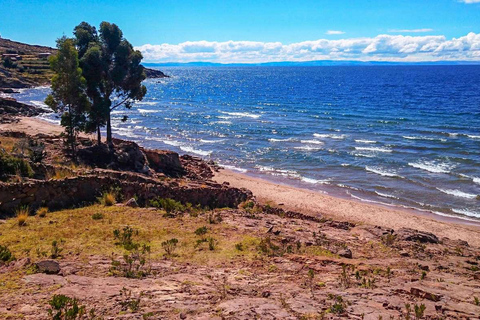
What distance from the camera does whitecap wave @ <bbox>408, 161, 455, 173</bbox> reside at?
34.4 m

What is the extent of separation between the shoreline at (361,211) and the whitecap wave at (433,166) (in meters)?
9.81

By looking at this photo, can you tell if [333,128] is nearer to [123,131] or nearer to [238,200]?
[123,131]

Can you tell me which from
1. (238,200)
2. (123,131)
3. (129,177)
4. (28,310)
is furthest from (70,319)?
(123,131)

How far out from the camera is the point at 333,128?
54531 millimetres

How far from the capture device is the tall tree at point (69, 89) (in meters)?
Answer: 23.6

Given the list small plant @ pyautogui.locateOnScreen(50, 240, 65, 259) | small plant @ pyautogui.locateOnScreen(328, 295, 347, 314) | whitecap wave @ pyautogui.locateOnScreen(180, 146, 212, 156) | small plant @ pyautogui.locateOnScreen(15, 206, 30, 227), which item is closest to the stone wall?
small plant @ pyautogui.locateOnScreen(15, 206, 30, 227)

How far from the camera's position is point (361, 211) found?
2606 cm

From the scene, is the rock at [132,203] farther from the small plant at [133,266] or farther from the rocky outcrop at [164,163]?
the rocky outcrop at [164,163]

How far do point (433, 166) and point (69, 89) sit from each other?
1275 inches

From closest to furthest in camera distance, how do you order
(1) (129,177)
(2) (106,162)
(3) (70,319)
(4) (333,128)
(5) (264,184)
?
1. (3) (70,319)
2. (1) (129,177)
3. (2) (106,162)
4. (5) (264,184)
5. (4) (333,128)

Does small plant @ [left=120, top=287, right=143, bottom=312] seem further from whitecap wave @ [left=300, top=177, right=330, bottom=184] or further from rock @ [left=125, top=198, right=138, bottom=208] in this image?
whitecap wave @ [left=300, top=177, right=330, bottom=184]

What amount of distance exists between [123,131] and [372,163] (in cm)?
3549

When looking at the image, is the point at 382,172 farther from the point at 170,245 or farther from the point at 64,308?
the point at 64,308

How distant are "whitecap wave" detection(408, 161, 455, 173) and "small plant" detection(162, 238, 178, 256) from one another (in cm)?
2983
